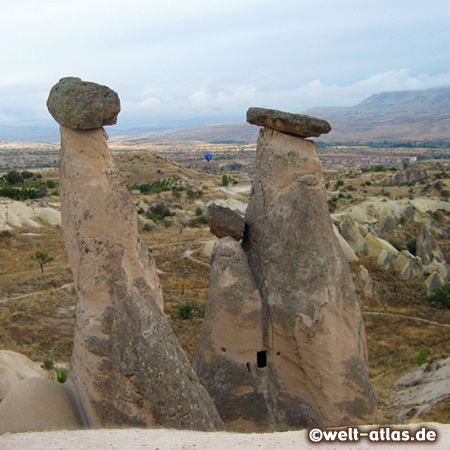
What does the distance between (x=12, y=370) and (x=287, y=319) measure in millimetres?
4892

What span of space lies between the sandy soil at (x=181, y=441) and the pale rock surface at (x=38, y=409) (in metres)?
0.33

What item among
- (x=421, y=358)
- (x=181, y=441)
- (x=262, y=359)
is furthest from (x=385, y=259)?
(x=181, y=441)

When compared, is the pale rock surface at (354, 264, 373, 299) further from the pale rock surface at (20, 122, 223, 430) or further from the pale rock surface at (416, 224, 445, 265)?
the pale rock surface at (20, 122, 223, 430)

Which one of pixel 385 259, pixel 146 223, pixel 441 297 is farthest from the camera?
pixel 146 223

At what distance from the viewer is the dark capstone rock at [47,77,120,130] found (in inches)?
213

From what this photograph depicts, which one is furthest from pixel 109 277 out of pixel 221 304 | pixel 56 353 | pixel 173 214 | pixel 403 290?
pixel 173 214

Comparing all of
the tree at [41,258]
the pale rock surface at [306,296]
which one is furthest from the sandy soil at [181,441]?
the tree at [41,258]

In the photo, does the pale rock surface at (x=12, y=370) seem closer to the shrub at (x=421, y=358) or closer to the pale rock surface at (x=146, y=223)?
the shrub at (x=421, y=358)

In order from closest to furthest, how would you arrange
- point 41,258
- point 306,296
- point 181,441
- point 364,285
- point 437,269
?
1. point 181,441
2. point 306,296
3. point 41,258
4. point 364,285
5. point 437,269

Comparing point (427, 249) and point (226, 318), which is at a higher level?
point (226, 318)

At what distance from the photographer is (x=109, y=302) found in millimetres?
5492

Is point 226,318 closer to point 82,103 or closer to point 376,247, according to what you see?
point 82,103

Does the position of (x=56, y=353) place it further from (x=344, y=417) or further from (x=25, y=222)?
(x=25, y=222)

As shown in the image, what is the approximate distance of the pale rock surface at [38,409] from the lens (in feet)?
17.1
